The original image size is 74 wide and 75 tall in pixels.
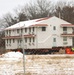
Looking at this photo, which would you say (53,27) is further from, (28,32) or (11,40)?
(11,40)

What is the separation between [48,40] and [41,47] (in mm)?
2223

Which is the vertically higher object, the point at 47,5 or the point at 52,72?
the point at 47,5

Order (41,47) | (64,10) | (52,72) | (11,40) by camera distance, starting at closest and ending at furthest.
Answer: (52,72), (41,47), (11,40), (64,10)

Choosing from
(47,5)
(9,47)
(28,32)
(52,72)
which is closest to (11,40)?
(9,47)

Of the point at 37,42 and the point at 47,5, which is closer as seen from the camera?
the point at 37,42

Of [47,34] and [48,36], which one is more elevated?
[47,34]

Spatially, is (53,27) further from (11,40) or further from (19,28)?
(11,40)

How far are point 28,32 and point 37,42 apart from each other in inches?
158

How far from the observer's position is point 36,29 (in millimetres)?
61594

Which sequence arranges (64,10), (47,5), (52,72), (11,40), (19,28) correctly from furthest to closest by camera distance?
(47,5) < (64,10) < (11,40) < (19,28) < (52,72)

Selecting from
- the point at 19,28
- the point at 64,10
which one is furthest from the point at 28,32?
the point at 64,10

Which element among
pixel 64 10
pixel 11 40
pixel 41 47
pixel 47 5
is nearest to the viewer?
pixel 41 47

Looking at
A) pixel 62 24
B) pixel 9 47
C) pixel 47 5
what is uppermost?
pixel 47 5

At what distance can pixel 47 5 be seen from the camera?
104562 millimetres
